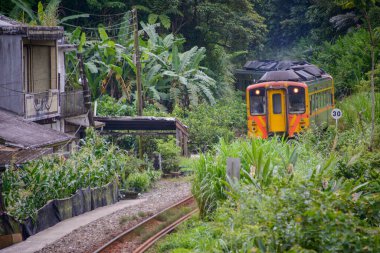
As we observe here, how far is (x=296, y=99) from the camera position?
24188 millimetres

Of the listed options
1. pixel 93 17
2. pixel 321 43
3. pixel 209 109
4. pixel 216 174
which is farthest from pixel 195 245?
pixel 321 43

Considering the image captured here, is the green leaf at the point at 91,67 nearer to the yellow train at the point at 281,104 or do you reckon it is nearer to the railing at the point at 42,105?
the railing at the point at 42,105

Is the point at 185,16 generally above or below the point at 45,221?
above

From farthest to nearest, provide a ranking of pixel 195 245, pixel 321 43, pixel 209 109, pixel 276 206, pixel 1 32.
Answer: pixel 321 43 < pixel 209 109 < pixel 1 32 < pixel 195 245 < pixel 276 206

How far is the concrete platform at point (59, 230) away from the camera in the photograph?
13053 mm

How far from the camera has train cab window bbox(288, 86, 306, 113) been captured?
78.8 ft

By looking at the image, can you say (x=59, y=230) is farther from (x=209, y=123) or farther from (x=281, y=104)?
(x=209, y=123)

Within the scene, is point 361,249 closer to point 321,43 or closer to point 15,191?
point 15,191

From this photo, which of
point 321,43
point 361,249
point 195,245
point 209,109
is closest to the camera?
point 361,249

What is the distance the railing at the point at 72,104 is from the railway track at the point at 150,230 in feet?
24.6

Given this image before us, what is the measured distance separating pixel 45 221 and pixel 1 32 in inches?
277

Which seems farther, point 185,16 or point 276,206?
point 185,16

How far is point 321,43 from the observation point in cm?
4578

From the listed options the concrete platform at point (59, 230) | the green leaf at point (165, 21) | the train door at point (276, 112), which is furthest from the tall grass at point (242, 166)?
the green leaf at point (165, 21)
